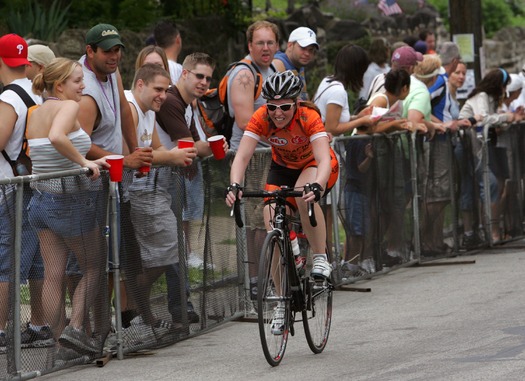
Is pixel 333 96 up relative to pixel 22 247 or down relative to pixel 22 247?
up

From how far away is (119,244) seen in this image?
9125 millimetres

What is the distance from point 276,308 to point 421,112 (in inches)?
226

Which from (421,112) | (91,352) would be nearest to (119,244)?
(91,352)

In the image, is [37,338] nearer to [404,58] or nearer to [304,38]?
[304,38]

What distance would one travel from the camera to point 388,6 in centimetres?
2880

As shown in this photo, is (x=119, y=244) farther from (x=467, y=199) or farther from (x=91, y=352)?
(x=467, y=199)

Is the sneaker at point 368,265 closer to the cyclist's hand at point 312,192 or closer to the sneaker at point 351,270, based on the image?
the sneaker at point 351,270

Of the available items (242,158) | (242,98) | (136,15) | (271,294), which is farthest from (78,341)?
(136,15)

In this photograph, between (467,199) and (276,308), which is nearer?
(276,308)

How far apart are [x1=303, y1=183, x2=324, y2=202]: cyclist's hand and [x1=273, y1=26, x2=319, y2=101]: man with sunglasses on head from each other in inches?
142

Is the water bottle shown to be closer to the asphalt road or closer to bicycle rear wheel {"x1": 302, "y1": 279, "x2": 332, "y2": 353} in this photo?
bicycle rear wheel {"x1": 302, "y1": 279, "x2": 332, "y2": 353}

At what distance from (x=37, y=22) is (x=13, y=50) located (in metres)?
10.4

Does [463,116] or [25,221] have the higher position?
[463,116]

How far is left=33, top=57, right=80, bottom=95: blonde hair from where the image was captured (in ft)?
29.9
